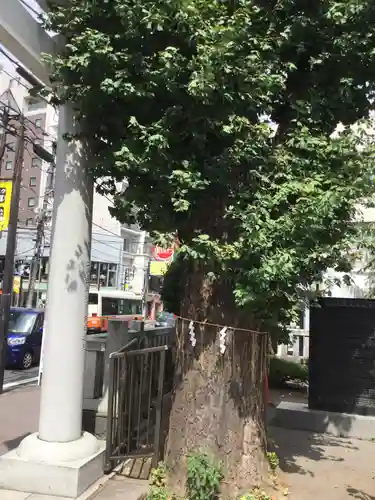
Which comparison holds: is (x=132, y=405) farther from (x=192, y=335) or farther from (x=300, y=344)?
(x=300, y=344)

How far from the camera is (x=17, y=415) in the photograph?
8.34 meters

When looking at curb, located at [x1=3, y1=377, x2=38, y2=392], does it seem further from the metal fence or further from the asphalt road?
the metal fence

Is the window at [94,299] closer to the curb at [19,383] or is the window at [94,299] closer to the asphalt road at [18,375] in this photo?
the asphalt road at [18,375]

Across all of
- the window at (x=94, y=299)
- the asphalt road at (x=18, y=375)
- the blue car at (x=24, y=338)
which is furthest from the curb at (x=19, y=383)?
the window at (x=94, y=299)

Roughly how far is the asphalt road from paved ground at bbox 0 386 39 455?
1.38m

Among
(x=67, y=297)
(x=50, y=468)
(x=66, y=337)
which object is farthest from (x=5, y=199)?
(x=50, y=468)

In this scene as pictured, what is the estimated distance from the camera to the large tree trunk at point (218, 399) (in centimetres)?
451

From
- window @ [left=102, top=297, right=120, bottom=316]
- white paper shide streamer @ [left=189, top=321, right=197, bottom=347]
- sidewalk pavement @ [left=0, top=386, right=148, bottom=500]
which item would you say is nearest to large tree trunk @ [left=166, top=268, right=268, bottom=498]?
white paper shide streamer @ [left=189, top=321, right=197, bottom=347]

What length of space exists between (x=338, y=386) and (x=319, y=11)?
536 cm

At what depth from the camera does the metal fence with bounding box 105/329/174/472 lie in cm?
500

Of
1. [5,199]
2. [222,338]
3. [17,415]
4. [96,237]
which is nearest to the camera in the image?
[222,338]

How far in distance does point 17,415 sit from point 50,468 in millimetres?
4067

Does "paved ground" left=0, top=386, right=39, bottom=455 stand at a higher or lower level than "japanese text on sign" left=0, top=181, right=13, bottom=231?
lower

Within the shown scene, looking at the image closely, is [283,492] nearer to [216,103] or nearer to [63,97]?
[216,103]
